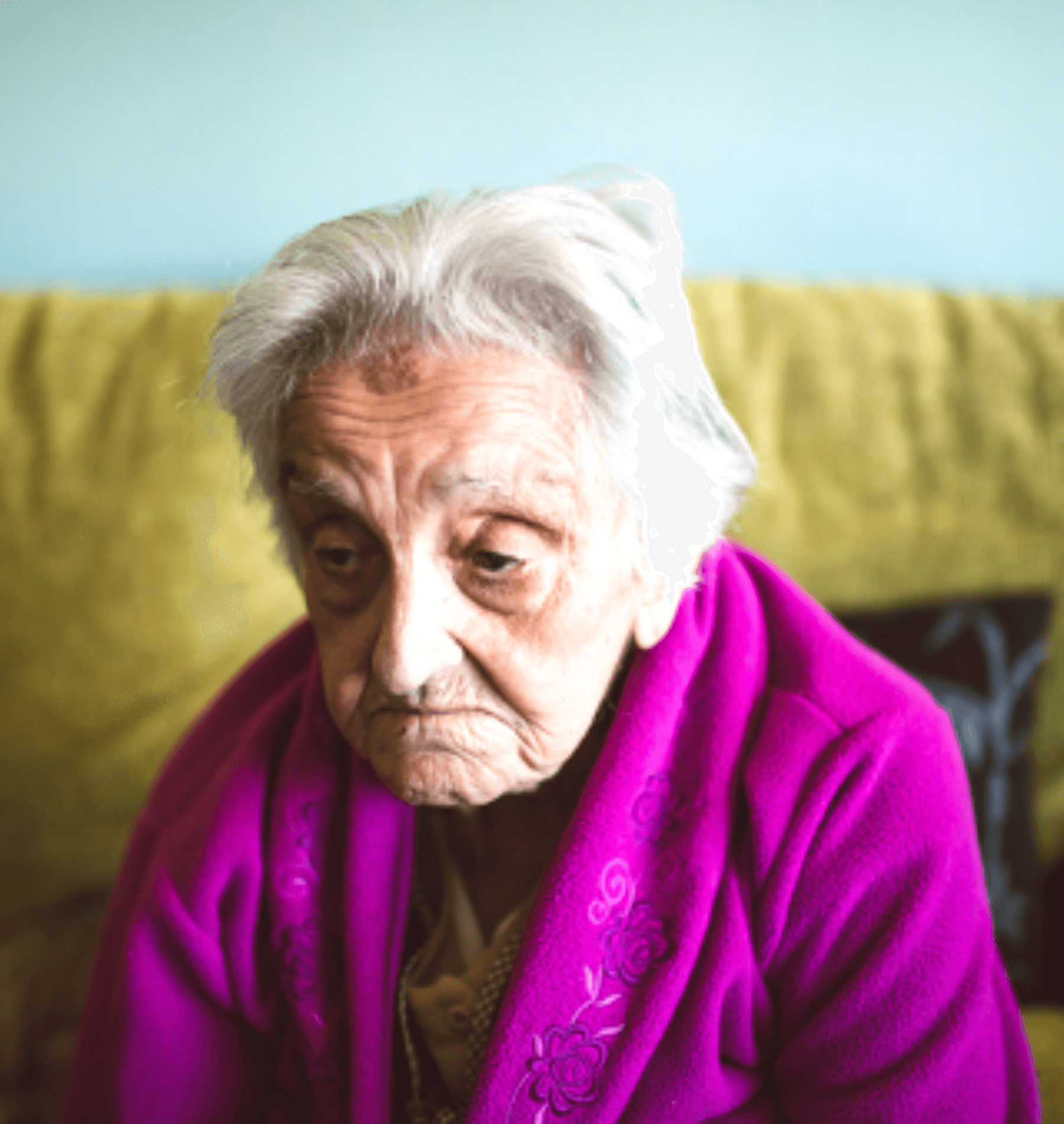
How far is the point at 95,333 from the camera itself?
1.49 meters

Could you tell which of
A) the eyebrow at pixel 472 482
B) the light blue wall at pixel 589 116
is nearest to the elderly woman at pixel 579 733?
the eyebrow at pixel 472 482

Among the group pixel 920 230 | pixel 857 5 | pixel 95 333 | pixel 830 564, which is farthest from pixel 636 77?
pixel 95 333

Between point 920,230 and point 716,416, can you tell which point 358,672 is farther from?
point 920,230

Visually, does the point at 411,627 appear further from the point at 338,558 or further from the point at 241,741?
the point at 241,741

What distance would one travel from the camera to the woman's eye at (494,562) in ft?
2.41

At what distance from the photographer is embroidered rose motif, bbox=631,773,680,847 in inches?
31.9

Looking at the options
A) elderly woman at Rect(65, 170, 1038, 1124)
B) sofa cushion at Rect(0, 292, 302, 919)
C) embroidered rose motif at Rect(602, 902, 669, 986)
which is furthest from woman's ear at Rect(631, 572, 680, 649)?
sofa cushion at Rect(0, 292, 302, 919)

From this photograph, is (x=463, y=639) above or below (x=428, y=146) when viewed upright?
below

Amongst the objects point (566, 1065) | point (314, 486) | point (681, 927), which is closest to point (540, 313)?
point (314, 486)

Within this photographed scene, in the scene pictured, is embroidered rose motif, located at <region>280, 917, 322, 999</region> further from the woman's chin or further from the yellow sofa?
the yellow sofa

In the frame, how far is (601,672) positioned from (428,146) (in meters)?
1.10

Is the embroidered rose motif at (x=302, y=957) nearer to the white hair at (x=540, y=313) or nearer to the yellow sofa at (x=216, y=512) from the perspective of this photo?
the white hair at (x=540, y=313)

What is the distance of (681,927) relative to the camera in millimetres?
767

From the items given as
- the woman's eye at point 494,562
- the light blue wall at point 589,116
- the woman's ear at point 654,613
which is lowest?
the woman's ear at point 654,613
